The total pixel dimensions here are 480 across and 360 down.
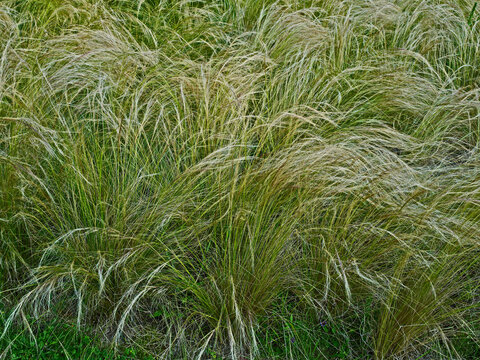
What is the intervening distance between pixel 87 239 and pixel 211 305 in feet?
1.72

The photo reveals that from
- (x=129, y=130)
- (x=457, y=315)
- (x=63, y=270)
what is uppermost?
(x=129, y=130)

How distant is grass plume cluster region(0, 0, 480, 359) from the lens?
6.89ft

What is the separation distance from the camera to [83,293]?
2088 mm

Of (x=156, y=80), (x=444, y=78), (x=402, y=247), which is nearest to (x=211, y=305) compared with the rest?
(x=402, y=247)

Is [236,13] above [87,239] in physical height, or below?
above

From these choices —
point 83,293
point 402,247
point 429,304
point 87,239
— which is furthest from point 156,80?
point 429,304

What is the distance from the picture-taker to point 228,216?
2207 mm

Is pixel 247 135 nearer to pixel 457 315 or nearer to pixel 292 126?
pixel 292 126

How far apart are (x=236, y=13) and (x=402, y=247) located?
1963mm

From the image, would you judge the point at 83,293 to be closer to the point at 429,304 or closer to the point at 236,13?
the point at 429,304

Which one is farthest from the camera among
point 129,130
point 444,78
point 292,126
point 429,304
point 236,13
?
point 236,13

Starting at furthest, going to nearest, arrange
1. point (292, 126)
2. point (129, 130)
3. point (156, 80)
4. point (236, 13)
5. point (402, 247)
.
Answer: point (236, 13)
point (156, 80)
point (292, 126)
point (129, 130)
point (402, 247)

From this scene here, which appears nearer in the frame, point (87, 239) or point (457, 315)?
point (457, 315)

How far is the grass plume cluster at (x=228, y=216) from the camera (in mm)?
2100
